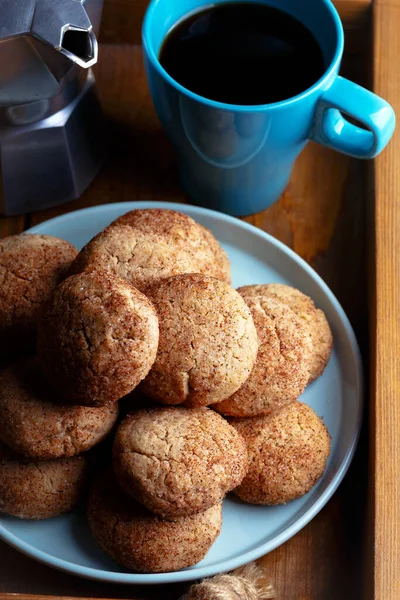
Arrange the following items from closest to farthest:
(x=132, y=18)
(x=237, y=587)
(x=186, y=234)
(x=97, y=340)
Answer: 1. (x=97, y=340)
2. (x=237, y=587)
3. (x=186, y=234)
4. (x=132, y=18)

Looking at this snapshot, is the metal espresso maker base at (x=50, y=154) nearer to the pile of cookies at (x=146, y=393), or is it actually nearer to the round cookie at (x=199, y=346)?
the pile of cookies at (x=146, y=393)

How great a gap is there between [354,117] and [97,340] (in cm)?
50

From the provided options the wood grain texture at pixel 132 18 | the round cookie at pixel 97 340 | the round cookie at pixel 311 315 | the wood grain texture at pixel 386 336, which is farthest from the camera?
the wood grain texture at pixel 132 18

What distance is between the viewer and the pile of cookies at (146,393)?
0.93 m

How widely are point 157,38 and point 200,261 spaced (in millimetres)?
346

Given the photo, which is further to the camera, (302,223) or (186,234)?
(302,223)

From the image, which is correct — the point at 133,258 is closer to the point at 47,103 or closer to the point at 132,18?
the point at 47,103

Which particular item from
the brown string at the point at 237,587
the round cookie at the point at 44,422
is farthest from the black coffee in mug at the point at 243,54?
the brown string at the point at 237,587

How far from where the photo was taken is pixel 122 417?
103 cm

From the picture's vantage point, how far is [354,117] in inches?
43.8

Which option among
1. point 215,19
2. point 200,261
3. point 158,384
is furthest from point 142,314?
point 215,19

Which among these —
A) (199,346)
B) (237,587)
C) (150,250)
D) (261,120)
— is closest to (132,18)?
(261,120)

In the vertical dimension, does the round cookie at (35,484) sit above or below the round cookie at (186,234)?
below

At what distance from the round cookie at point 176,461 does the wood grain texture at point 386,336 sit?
8.0 inches
